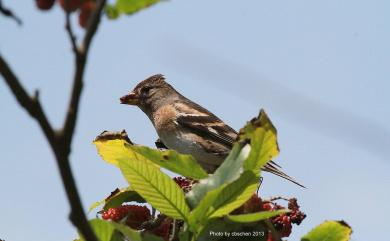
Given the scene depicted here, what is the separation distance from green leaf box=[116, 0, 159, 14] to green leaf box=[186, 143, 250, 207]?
38.1 inches

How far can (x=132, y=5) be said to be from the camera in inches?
70.7

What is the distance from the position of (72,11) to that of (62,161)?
1.32ft

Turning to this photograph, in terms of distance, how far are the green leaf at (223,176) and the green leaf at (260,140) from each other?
0.04 m

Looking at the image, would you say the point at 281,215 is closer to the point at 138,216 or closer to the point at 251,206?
the point at 251,206

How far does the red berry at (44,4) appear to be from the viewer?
180 cm

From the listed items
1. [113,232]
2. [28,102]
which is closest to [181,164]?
[113,232]

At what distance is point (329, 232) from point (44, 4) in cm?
165

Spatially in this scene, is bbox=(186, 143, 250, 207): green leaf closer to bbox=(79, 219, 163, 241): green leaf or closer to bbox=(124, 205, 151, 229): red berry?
bbox=(79, 219, 163, 241): green leaf

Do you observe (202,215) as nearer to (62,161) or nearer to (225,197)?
(225,197)

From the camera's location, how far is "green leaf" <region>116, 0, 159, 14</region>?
1.79 m

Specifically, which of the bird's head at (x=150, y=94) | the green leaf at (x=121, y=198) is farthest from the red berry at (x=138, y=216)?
the bird's head at (x=150, y=94)

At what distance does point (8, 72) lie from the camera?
151 centimetres

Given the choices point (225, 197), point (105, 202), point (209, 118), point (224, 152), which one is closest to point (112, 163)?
point (105, 202)

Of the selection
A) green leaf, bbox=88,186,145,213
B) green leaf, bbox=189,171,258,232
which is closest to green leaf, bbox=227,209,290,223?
green leaf, bbox=189,171,258,232
